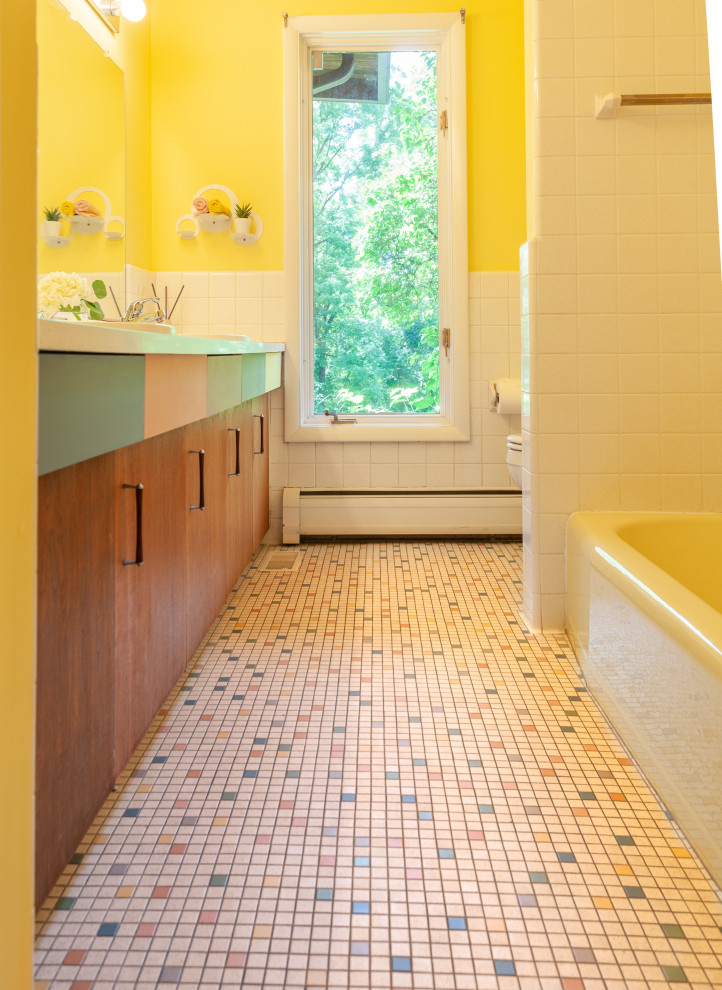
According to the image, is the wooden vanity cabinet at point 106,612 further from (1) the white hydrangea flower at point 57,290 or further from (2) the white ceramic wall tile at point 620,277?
(2) the white ceramic wall tile at point 620,277

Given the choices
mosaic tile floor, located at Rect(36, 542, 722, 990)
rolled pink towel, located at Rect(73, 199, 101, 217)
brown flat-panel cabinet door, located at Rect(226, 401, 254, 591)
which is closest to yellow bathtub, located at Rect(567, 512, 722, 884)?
mosaic tile floor, located at Rect(36, 542, 722, 990)

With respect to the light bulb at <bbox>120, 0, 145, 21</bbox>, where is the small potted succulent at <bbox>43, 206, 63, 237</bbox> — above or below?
below

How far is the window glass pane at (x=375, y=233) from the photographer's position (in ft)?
13.8

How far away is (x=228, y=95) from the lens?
13.6 ft

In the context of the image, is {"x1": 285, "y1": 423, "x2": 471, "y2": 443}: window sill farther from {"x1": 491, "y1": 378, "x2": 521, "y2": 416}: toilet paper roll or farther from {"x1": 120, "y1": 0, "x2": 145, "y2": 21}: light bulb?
{"x1": 120, "y1": 0, "x2": 145, "y2": 21}: light bulb

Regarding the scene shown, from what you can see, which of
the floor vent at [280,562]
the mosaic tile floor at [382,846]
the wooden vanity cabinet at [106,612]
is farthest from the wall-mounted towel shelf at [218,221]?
the mosaic tile floor at [382,846]

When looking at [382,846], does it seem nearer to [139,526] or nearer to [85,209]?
[139,526]

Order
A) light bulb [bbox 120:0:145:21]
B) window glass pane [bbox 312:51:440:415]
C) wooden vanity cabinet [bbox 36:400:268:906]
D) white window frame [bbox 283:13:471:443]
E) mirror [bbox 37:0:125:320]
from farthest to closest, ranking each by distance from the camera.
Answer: window glass pane [bbox 312:51:440:415] → white window frame [bbox 283:13:471:443] → light bulb [bbox 120:0:145:21] → mirror [bbox 37:0:125:320] → wooden vanity cabinet [bbox 36:400:268:906]

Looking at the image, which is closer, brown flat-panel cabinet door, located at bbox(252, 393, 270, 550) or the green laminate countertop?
the green laminate countertop

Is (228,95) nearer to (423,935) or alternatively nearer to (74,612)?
(74,612)

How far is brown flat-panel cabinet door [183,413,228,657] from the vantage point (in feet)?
7.40

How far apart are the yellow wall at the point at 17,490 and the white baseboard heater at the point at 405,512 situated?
129 inches

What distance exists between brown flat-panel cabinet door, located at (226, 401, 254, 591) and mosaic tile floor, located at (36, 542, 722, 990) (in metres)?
0.59

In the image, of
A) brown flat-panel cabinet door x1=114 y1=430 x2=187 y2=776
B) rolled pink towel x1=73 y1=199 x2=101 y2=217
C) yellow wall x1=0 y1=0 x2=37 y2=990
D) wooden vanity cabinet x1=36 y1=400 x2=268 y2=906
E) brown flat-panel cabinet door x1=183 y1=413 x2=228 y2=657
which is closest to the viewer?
yellow wall x1=0 y1=0 x2=37 y2=990
